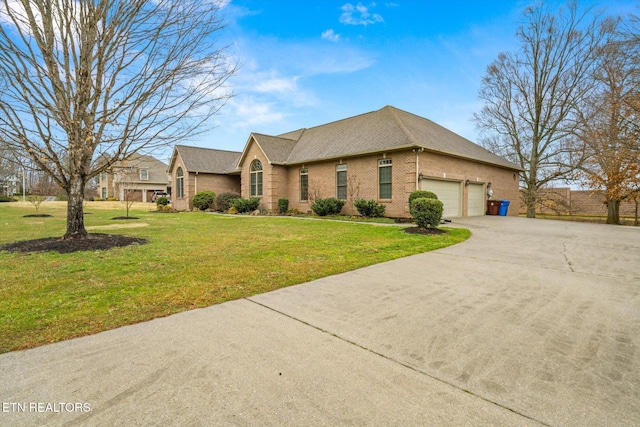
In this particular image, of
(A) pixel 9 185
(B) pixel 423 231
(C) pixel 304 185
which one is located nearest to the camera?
(B) pixel 423 231

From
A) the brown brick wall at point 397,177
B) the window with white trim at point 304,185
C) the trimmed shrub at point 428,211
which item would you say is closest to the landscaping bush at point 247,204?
the brown brick wall at point 397,177

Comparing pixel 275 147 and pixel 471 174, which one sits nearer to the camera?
pixel 471 174

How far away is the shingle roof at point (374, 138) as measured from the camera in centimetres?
1595

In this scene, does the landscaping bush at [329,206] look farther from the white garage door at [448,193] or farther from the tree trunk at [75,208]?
the tree trunk at [75,208]

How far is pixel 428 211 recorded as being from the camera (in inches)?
423

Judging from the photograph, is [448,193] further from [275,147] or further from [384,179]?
[275,147]

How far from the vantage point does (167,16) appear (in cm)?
775

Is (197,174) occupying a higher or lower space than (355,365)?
higher

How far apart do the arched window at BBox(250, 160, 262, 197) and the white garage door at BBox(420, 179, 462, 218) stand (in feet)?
39.2

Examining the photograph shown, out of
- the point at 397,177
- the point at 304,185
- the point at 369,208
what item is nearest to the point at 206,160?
the point at 304,185

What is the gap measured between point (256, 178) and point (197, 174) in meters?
7.10

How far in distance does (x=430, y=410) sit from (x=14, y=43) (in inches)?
409

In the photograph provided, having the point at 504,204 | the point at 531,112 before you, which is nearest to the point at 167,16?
the point at 504,204

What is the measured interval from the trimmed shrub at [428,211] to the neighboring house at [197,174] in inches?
722
